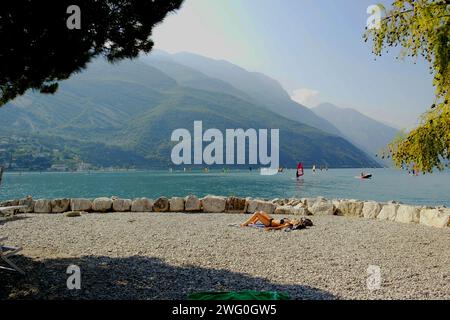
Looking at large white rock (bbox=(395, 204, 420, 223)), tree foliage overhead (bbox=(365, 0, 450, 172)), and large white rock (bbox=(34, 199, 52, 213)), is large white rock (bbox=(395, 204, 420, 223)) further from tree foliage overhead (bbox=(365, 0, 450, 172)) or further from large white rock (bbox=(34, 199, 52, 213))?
large white rock (bbox=(34, 199, 52, 213))

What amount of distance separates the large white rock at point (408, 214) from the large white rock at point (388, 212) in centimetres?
19

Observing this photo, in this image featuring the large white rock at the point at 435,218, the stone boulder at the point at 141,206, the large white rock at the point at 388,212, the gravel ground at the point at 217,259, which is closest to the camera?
the gravel ground at the point at 217,259

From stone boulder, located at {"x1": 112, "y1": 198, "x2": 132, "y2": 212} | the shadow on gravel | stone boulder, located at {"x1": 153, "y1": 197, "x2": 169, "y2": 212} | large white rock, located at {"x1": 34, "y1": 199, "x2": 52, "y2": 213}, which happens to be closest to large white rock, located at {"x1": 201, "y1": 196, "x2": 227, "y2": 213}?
stone boulder, located at {"x1": 153, "y1": 197, "x2": 169, "y2": 212}

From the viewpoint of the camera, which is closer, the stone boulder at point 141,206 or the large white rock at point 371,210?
the large white rock at point 371,210

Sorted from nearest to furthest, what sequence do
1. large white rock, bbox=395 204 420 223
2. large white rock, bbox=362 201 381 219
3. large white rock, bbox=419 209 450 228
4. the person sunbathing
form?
the person sunbathing → large white rock, bbox=419 209 450 228 → large white rock, bbox=395 204 420 223 → large white rock, bbox=362 201 381 219

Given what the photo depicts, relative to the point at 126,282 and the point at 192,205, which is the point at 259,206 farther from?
the point at 126,282

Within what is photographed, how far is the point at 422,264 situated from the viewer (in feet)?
27.4

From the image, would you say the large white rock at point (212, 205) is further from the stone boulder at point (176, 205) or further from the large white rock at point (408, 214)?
the large white rock at point (408, 214)

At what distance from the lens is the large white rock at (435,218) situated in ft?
44.3

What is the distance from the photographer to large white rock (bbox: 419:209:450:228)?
13.5 metres

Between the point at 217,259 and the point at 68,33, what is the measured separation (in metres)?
5.12

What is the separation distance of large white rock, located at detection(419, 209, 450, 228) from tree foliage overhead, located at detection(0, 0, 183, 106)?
11.4 meters

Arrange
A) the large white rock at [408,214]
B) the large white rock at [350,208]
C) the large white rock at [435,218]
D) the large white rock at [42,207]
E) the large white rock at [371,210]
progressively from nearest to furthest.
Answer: the large white rock at [435,218], the large white rock at [408,214], the large white rock at [371,210], the large white rock at [42,207], the large white rock at [350,208]

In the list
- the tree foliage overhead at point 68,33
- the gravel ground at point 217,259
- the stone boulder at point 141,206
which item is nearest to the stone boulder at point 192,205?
the stone boulder at point 141,206
